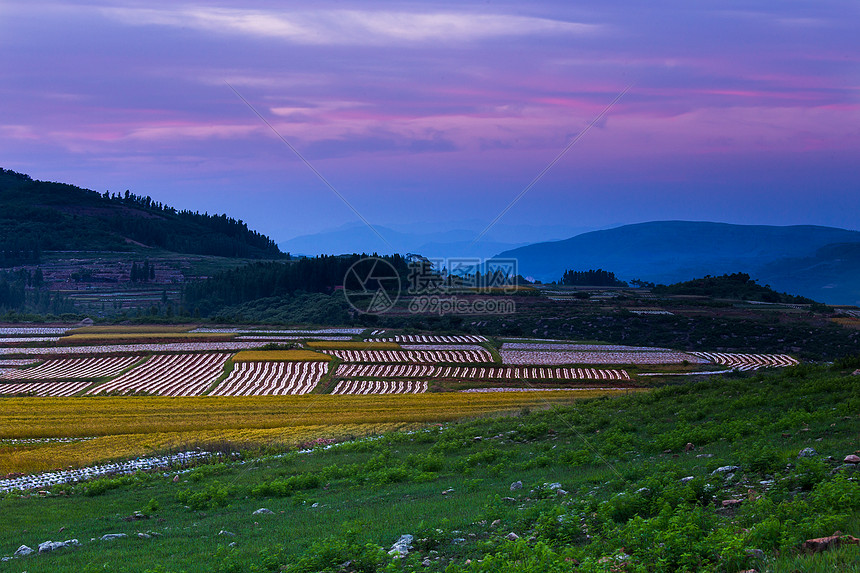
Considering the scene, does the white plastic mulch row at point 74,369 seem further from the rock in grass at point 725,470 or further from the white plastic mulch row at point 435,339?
the rock in grass at point 725,470

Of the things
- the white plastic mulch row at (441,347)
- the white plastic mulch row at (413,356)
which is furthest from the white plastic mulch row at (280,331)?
the white plastic mulch row at (413,356)

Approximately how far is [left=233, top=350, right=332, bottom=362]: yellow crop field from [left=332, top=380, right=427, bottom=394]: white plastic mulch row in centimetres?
1160

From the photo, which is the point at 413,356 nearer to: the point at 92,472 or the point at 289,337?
the point at 289,337

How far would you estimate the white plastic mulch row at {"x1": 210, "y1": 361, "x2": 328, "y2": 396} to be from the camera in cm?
5316

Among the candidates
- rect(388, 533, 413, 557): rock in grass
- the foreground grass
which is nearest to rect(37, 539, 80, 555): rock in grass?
the foreground grass

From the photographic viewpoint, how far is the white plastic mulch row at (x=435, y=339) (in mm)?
83875

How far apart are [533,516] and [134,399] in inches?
1640

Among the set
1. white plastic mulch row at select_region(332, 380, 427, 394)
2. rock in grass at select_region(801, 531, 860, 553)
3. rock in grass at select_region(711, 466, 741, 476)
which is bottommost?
white plastic mulch row at select_region(332, 380, 427, 394)

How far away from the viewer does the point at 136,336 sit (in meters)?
83.3

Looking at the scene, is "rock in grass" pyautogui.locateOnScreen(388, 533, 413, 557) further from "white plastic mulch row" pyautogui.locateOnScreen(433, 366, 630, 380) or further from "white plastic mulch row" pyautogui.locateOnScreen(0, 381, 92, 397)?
"white plastic mulch row" pyautogui.locateOnScreen(433, 366, 630, 380)

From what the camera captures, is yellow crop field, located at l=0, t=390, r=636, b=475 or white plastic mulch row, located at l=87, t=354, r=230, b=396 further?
white plastic mulch row, located at l=87, t=354, r=230, b=396

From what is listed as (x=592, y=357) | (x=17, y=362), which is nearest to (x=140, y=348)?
(x=17, y=362)

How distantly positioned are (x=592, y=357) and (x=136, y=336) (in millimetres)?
54428

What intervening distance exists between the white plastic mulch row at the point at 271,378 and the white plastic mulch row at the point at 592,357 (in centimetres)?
1927
